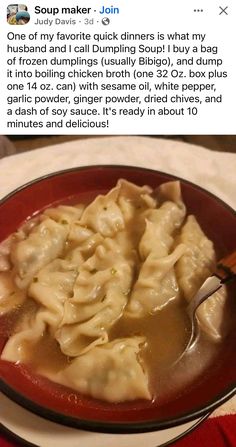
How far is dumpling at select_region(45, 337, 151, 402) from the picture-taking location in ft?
2.47

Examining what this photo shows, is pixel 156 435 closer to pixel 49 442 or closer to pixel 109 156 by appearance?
pixel 49 442

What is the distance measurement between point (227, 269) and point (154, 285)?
0.17 metres

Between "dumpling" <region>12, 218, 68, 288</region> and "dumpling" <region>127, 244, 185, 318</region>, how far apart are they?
9.0 inches

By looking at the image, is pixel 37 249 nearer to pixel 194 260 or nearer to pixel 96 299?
pixel 96 299

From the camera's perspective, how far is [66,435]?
0.73 meters
